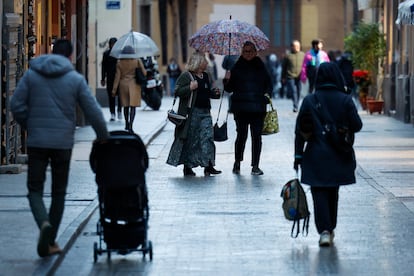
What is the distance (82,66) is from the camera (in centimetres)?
2930

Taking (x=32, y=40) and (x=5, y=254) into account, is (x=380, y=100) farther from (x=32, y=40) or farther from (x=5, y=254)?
(x=5, y=254)

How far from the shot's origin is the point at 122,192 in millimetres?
11031

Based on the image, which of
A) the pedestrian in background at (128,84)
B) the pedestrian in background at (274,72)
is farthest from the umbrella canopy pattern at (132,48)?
the pedestrian in background at (274,72)

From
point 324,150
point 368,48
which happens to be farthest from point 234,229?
point 368,48

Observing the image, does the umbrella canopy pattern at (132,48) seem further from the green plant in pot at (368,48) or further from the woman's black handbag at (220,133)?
the green plant in pot at (368,48)

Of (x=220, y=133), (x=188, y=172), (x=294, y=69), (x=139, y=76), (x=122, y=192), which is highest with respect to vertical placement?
(x=139, y=76)

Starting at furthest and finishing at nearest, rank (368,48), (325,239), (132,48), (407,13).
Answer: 1. (368,48)
2. (132,48)
3. (407,13)
4. (325,239)

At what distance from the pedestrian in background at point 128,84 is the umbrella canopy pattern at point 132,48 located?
2 centimetres

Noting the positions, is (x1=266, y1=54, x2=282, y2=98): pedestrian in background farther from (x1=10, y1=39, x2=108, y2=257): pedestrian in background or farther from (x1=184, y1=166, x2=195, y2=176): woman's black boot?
(x1=10, y1=39, x2=108, y2=257): pedestrian in background

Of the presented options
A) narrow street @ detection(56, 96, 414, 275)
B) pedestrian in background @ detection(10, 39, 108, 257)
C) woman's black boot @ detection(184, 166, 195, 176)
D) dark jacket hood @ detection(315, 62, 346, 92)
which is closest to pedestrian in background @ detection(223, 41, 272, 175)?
narrow street @ detection(56, 96, 414, 275)

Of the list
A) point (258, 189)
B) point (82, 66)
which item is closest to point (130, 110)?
point (82, 66)

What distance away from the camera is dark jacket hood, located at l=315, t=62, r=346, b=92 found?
1206 cm

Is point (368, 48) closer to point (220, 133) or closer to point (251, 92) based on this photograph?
point (220, 133)

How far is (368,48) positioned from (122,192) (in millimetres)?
26813
